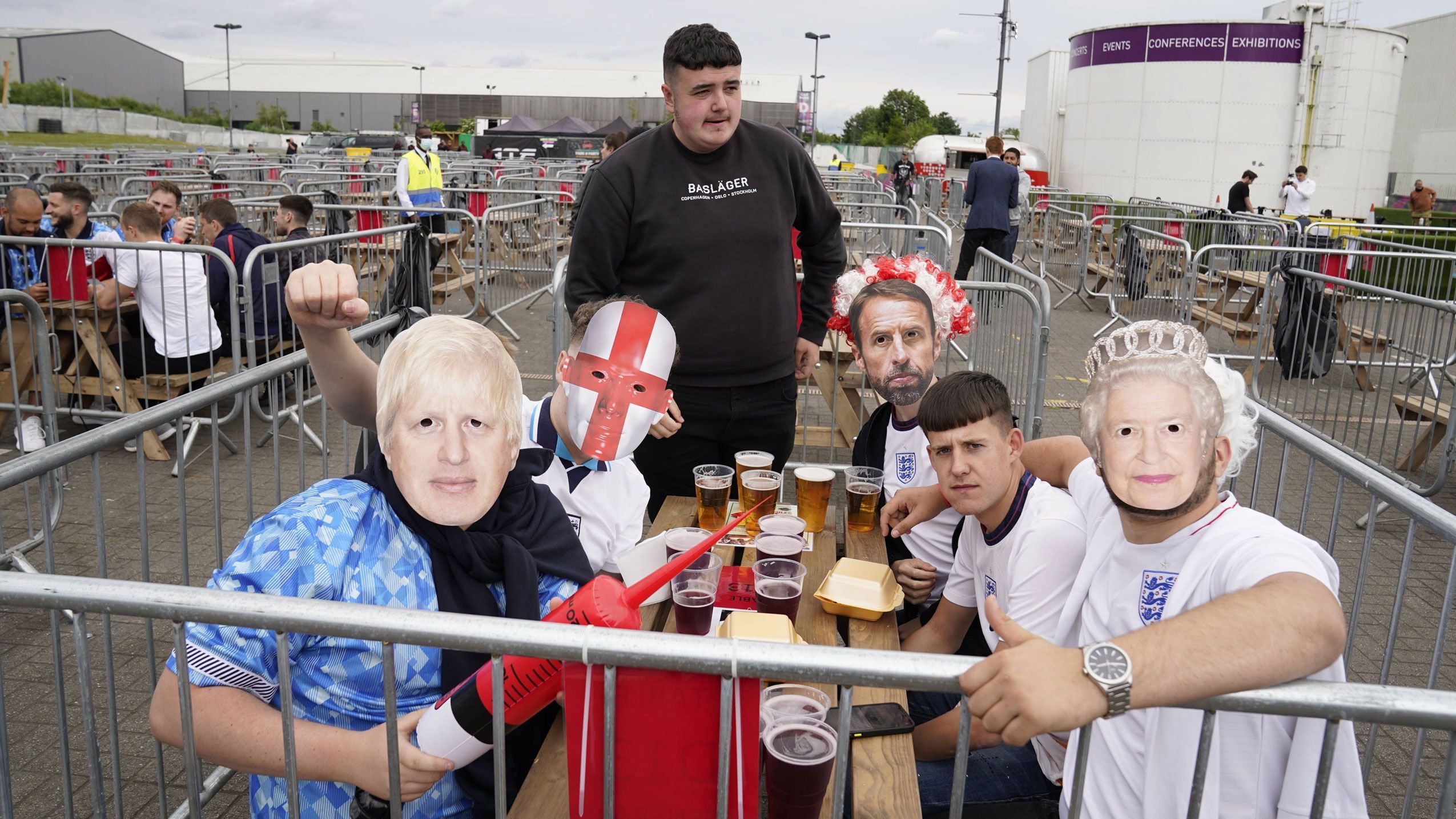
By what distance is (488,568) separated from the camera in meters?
2.02

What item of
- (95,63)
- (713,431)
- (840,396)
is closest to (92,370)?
(840,396)

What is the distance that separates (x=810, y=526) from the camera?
3125 millimetres

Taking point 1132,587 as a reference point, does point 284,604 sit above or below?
above

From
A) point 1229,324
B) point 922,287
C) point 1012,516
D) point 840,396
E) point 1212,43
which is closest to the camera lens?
point 1012,516

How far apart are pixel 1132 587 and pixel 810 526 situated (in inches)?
49.3

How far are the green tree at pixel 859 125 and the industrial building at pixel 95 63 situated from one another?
72328mm

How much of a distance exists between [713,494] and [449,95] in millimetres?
100167

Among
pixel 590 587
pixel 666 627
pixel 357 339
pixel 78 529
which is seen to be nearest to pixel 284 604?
pixel 590 587

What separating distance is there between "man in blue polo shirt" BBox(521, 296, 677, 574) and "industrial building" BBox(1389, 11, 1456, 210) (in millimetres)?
41458

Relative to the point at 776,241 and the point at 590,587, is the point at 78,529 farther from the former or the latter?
the point at 590,587

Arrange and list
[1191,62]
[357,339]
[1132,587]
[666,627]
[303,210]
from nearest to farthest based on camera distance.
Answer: [1132,587] → [666,627] → [357,339] → [303,210] → [1191,62]

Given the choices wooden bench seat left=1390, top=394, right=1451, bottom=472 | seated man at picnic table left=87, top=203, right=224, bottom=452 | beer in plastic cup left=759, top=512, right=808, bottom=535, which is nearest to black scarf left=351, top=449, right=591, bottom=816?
beer in plastic cup left=759, top=512, right=808, bottom=535

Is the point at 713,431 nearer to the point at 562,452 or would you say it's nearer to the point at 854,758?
the point at 562,452

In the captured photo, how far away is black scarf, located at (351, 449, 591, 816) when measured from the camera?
1982 millimetres
